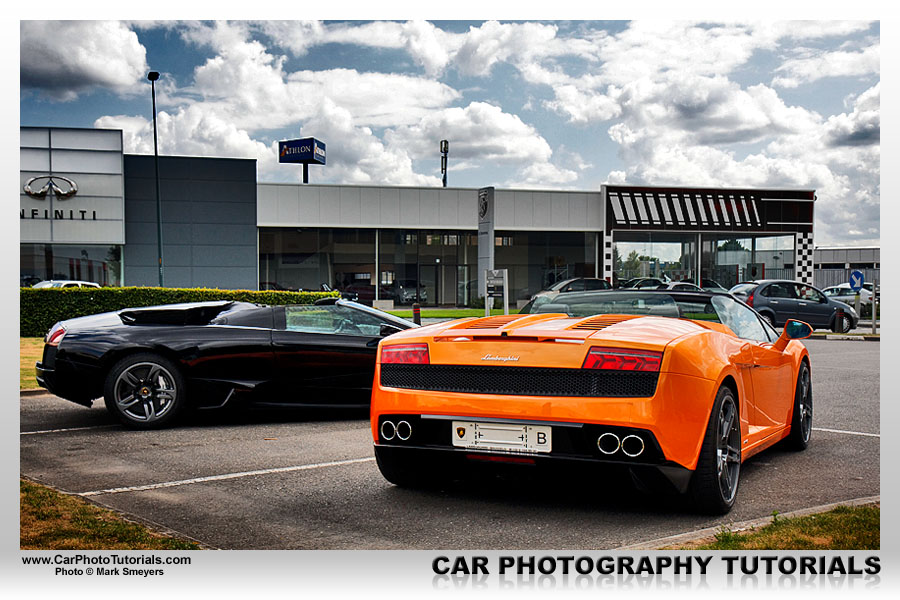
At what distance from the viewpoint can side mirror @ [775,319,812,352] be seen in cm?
622

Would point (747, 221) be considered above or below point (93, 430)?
above

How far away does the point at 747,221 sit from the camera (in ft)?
137

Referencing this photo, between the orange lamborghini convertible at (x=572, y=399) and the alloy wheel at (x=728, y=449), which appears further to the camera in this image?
the alloy wheel at (x=728, y=449)

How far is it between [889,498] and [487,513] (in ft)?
6.78

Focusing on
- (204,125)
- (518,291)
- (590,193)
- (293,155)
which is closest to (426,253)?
(518,291)

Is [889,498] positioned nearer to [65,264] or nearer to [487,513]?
[487,513]

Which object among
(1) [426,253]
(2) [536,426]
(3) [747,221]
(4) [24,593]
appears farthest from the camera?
(3) [747,221]

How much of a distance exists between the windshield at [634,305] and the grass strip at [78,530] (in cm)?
304

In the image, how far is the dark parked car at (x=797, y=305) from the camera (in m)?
23.8

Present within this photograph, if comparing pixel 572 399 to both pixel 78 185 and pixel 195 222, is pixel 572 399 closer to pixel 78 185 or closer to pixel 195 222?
pixel 78 185

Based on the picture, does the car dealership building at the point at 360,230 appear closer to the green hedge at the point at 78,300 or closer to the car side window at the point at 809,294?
the car side window at the point at 809,294

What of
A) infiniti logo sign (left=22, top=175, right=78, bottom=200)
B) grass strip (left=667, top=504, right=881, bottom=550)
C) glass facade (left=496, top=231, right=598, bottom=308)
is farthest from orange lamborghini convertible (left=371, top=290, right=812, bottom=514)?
glass facade (left=496, top=231, right=598, bottom=308)

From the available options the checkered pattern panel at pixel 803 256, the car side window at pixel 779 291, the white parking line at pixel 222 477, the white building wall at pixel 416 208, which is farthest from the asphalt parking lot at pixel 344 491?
the checkered pattern panel at pixel 803 256

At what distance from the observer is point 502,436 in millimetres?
4602
